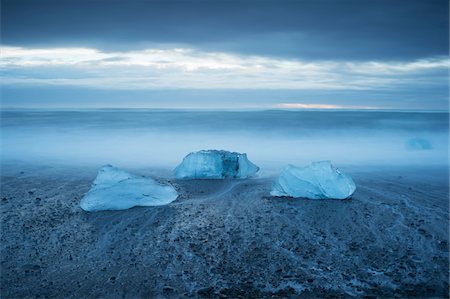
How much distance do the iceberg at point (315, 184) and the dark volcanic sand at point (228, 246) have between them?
0.65ft

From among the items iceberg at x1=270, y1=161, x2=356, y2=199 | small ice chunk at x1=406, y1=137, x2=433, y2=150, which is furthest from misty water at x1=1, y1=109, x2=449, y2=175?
iceberg at x1=270, y1=161, x2=356, y2=199

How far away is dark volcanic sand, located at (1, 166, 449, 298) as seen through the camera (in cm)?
356

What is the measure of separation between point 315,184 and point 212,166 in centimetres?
222

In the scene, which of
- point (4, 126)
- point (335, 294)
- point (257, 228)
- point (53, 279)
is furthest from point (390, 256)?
point (4, 126)

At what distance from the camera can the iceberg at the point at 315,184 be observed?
6043 mm

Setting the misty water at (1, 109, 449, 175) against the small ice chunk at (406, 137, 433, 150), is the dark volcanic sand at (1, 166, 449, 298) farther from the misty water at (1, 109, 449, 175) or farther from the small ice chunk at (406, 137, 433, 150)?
the small ice chunk at (406, 137, 433, 150)

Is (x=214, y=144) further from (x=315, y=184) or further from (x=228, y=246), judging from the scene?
(x=228, y=246)

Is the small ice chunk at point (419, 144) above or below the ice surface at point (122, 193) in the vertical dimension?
below

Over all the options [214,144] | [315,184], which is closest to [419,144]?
[214,144]

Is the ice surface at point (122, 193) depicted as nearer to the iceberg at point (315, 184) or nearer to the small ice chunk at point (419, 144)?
the iceberg at point (315, 184)

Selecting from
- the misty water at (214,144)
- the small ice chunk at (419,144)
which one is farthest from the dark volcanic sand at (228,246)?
the small ice chunk at (419,144)

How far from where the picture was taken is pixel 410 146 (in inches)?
526

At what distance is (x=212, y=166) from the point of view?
7.45 meters

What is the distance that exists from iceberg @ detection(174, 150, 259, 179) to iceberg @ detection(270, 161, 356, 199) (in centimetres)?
140
